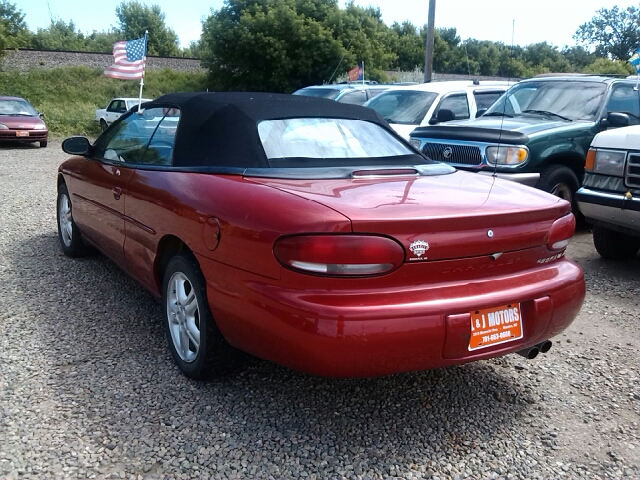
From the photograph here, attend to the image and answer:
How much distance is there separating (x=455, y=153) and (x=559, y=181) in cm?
111

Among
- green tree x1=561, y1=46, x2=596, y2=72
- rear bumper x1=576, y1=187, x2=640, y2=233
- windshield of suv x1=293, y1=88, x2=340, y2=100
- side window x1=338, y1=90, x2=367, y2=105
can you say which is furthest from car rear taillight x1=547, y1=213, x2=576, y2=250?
green tree x1=561, y1=46, x2=596, y2=72

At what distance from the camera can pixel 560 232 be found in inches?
124

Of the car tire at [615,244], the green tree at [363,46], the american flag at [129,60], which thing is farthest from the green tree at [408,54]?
the car tire at [615,244]

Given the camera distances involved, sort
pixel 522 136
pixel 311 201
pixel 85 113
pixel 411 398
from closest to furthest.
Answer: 1. pixel 311 201
2. pixel 411 398
3. pixel 522 136
4. pixel 85 113

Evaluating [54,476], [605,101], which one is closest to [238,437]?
[54,476]

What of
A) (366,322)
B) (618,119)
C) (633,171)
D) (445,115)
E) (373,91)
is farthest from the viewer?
(373,91)

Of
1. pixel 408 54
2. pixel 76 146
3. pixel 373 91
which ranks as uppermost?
pixel 408 54

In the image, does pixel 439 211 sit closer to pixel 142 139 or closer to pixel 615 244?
pixel 142 139

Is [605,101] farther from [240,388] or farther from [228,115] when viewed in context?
[240,388]

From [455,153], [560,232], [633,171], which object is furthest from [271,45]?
[560,232]

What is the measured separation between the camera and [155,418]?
2961 millimetres

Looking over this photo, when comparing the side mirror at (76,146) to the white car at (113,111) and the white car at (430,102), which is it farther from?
the white car at (113,111)

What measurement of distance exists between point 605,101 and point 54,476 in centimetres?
691

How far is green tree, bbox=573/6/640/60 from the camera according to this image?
260 feet
